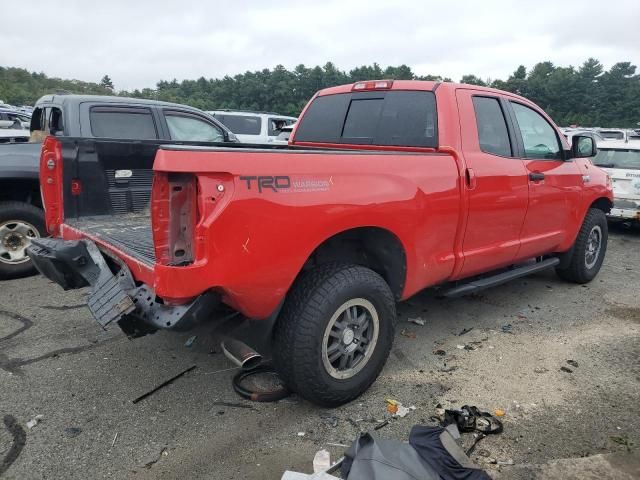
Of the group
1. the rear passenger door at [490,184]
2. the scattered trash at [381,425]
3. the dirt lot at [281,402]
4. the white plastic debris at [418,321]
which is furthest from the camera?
the white plastic debris at [418,321]

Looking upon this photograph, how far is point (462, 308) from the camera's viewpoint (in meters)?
4.82

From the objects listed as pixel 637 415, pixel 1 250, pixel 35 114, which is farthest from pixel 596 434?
pixel 35 114

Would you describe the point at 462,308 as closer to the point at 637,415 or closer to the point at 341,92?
the point at 637,415

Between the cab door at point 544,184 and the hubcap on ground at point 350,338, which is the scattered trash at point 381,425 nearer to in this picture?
the hubcap on ground at point 350,338

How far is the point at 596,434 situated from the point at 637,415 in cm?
41

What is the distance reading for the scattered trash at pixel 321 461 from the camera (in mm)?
2424

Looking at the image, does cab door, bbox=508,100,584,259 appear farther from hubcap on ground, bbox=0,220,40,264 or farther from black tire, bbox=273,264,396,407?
hubcap on ground, bbox=0,220,40,264

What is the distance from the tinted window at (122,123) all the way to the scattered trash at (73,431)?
3649mm

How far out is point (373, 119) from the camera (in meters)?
4.14

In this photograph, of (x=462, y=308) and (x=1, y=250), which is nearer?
(x=462, y=308)

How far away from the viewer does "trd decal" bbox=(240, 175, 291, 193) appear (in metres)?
2.34

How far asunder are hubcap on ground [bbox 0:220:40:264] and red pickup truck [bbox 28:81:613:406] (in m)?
1.99

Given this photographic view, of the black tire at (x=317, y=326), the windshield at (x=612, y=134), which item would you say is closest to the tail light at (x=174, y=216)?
the black tire at (x=317, y=326)

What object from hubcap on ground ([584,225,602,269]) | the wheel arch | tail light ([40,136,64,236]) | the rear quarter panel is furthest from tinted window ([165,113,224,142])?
hubcap on ground ([584,225,602,269])
